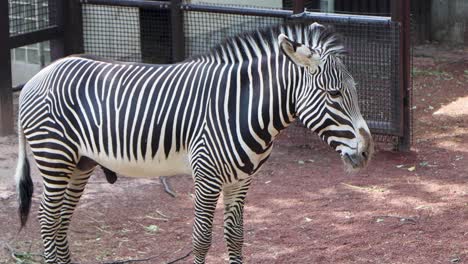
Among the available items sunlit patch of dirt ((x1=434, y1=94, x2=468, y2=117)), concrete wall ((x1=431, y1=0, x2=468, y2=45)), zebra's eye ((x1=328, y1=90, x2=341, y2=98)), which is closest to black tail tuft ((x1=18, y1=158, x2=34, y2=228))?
zebra's eye ((x1=328, y1=90, x2=341, y2=98))

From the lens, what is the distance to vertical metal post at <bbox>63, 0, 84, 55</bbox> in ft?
33.0

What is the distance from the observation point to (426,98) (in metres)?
10.8

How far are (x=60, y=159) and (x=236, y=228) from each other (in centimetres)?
118

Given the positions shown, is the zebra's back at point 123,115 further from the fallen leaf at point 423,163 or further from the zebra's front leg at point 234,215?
the fallen leaf at point 423,163

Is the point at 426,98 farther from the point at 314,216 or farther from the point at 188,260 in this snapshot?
the point at 188,260

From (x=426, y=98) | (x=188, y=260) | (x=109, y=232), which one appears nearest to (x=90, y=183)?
(x=109, y=232)

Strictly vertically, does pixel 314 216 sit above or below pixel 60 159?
below

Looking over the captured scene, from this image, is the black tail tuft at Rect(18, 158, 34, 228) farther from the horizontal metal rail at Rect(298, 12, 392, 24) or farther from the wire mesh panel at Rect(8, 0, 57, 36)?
the wire mesh panel at Rect(8, 0, 57, 36)

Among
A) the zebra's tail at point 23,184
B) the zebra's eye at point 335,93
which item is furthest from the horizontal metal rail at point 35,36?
the zebra's eye at point 335,93

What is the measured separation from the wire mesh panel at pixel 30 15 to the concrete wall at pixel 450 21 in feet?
20.4

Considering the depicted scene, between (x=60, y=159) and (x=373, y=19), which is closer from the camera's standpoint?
(x=60, y=159)

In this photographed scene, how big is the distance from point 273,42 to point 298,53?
1.23 ft

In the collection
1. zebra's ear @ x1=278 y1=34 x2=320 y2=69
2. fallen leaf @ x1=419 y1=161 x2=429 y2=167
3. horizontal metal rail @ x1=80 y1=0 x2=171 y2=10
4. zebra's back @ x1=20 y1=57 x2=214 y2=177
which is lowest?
fallen leaf @ x1=419 y1=161 x2=429 y2=167

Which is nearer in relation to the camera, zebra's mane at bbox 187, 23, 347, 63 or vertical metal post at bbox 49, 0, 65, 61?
zebra's mane at bbox 187, 23, 347, 63
